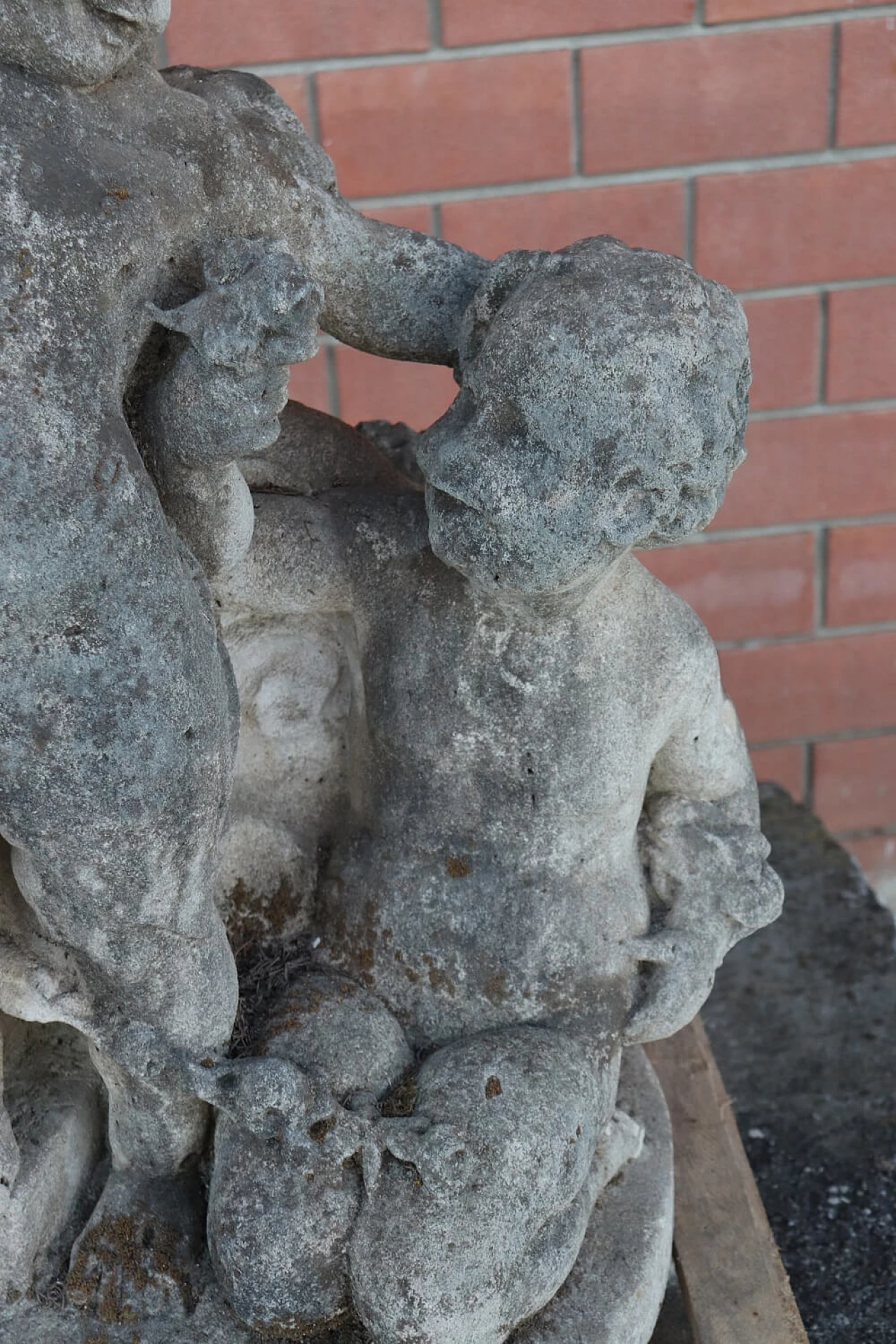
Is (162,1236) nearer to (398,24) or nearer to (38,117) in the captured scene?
(38,117)

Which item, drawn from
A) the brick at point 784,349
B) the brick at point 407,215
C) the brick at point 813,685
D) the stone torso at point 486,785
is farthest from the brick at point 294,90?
the brick at point 813,685

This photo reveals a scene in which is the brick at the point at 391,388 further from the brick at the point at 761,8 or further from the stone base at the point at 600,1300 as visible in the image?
the stone base at the point at 600,1300

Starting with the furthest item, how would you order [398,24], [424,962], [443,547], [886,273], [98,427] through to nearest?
1. [886,273]
2. [398,24]
3. [424,962]
4. [443,547]
5. [98,427]

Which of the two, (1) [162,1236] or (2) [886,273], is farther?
(2) [886,273]

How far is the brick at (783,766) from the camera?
6.50 ft

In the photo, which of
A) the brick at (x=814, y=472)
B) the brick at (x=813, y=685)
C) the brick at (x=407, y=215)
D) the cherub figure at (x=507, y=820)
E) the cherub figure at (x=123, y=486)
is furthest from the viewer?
the brick at (x=813, y=685)

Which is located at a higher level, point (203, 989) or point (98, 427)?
point (98, 427)

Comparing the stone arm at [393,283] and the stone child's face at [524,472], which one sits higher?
the stone arm at [393,283]

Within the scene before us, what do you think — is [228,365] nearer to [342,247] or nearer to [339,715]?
[342,247]

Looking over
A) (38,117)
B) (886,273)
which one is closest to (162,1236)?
(38,117)

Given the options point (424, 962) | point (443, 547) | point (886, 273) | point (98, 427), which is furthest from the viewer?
point (886, 273)

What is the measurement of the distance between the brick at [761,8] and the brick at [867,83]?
0.03 metres

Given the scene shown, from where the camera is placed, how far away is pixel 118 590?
0.71 metres

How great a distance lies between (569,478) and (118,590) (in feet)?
0.86
